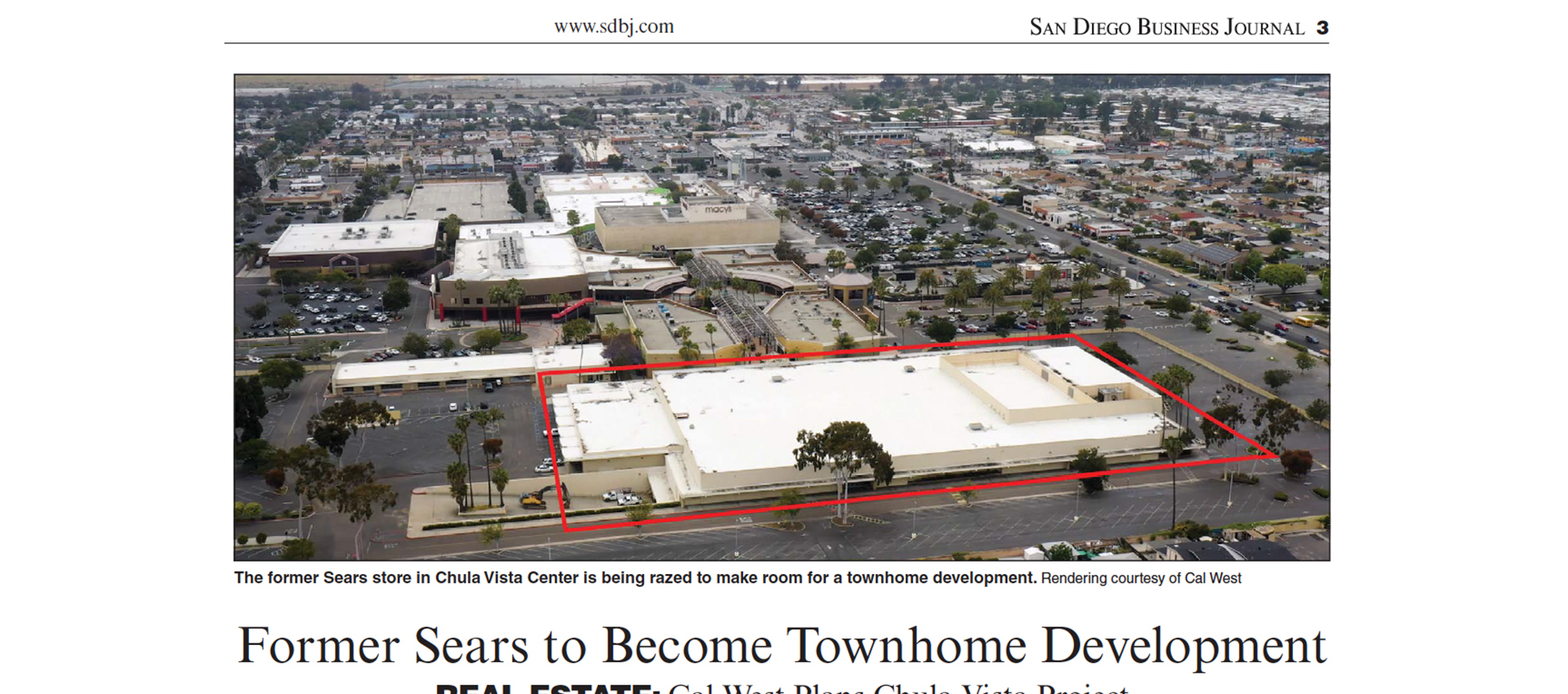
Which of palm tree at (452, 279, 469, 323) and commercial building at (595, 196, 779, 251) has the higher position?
commercial building at (595, 196, 779, 251)

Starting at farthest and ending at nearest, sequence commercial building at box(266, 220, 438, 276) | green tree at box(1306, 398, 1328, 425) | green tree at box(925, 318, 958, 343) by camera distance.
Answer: commercial building at box(266, 220, 438, 276) → green tree at box(925, 318, 958, 343) → green tree at box(1306, 398, 1328, 425)

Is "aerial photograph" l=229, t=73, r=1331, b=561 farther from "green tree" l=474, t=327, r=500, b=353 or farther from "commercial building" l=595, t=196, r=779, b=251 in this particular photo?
"green tree" l=474, t=327, r=500, b=353

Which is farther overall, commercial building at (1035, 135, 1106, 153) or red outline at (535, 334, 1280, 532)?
commercial building at (1035, 135, 1106, 153)

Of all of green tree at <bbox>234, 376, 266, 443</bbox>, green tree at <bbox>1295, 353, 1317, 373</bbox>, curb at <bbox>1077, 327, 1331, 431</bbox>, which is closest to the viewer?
green tree at <bbox>234, 376, 266, 443</bbox>

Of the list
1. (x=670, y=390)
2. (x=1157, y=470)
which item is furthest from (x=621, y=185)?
(x=1157, y=470)

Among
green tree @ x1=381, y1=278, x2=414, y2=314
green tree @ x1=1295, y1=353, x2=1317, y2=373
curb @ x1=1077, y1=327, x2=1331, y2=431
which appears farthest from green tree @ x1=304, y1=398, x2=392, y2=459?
green tree @ x1=1295, y1=353, x2=1317, y2=373

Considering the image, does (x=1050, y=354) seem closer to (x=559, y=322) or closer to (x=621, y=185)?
(x=559, y=322)

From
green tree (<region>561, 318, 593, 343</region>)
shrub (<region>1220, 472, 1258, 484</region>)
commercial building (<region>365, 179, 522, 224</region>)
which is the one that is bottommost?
shrub (<region>1220, 472, 1258, 484</region>)
